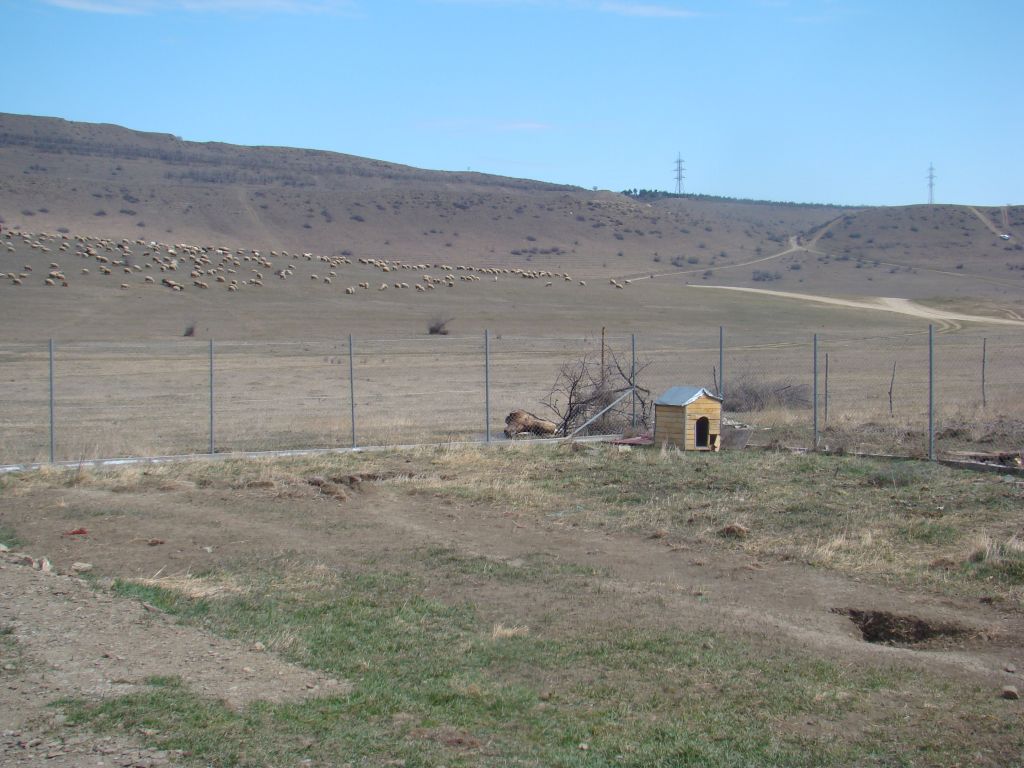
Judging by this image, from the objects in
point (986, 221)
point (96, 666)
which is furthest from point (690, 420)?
point (986, 221)

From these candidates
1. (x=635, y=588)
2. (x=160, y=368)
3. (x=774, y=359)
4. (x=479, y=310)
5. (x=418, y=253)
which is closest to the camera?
(x=635, y=588)

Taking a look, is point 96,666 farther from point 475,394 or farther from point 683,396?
point 475,394

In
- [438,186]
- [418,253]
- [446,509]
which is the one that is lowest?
[446,509]

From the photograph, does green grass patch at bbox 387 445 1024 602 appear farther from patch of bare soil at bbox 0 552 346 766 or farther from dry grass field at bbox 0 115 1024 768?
patch of bare soil at bbox 0 552 346 766

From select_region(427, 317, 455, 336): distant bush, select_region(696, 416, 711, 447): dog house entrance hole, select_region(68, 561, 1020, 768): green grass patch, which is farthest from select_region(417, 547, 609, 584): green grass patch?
select_region(427, 317, 455, 336): distant bush

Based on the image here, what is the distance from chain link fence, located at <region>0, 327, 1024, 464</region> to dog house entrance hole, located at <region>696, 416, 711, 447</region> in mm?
783

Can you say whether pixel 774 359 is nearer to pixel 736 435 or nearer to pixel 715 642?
pixel 736 435

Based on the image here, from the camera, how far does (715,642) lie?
25.1 feet

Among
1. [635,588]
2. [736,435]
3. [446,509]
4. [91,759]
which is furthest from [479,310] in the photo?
[91,759]

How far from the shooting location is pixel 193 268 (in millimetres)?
58875

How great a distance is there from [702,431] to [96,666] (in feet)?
43.6

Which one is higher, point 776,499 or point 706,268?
point 706,268

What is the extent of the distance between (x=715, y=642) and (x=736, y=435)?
452 inches

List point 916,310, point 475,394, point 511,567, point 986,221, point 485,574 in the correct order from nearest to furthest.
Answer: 1. point 485,574
2. point 511,567
3. point 475,394
4. point 916,310
5. point 986,221
